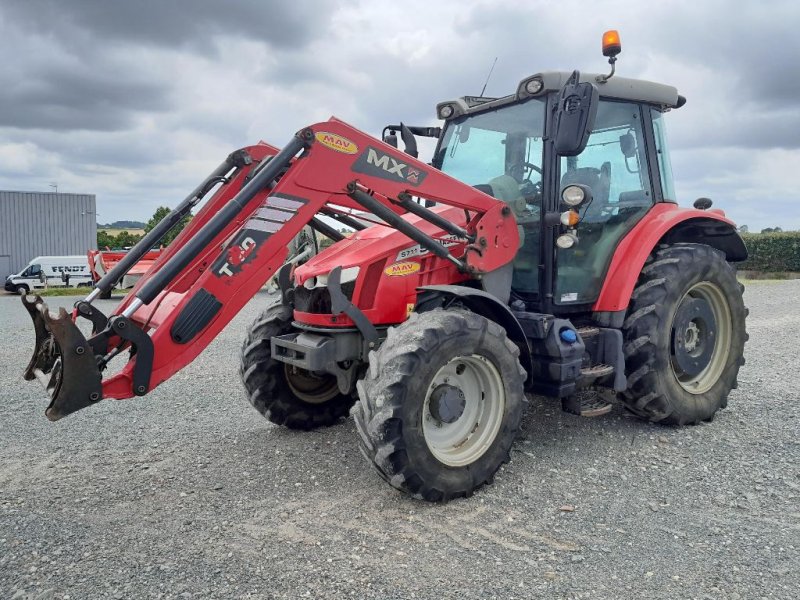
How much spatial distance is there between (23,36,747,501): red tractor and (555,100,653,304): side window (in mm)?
16

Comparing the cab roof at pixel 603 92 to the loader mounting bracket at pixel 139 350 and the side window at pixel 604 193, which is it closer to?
the side window at pixel 604 193

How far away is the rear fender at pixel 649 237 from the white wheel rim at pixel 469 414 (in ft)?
4.52

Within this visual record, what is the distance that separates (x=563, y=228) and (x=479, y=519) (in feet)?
7.13

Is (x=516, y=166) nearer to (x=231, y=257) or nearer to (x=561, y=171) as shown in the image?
(x=561, y=171)

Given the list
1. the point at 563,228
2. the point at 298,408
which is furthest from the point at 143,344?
the point at 563,228

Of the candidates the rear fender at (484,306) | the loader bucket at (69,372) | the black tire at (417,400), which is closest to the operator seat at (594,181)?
the rear fender at (484,306)

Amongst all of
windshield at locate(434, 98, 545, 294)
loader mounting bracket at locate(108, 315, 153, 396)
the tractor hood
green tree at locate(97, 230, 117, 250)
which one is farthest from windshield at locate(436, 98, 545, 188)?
green tree at locate(97, 230, 117, 250)

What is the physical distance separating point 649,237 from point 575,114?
1373 mm

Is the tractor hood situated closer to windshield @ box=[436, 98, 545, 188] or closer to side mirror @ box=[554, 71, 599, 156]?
windshield @ box=[436, 98, 545, 188]

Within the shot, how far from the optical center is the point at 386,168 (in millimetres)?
4031

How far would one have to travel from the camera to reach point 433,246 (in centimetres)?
415

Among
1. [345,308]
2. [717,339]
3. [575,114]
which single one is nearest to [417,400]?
[345,308]

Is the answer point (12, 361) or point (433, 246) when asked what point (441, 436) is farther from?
point (12, 361)

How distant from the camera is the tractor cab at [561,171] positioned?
4594mm
